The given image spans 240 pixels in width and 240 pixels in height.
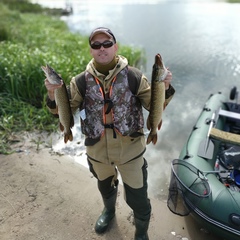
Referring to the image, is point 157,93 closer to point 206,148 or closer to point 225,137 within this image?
point 206,148

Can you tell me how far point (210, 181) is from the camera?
3.11 meters

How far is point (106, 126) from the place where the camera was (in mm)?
2428

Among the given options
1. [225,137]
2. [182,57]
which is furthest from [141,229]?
[182,57]

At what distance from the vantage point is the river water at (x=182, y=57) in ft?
16.2

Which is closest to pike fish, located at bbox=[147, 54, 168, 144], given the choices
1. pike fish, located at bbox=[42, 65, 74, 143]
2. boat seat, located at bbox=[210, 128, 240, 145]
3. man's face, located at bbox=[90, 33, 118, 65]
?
man's face, located at bbox=[90, 33, 118, 65]

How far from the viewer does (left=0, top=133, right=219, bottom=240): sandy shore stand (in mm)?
3135

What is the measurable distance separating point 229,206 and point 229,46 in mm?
10374

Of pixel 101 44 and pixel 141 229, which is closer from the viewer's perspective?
pixel 101 44

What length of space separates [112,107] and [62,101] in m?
0.42

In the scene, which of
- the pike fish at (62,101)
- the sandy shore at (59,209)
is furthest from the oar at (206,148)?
the pike fish at (62,101)

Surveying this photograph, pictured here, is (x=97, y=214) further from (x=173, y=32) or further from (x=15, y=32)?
(x=173, y=32)

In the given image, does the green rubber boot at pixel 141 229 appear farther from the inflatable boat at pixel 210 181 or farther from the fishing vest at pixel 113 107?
the fishing vest at pixel 113 107

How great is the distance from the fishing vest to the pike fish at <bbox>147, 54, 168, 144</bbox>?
144 millimetres

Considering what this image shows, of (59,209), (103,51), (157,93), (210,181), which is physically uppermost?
(103,51)
